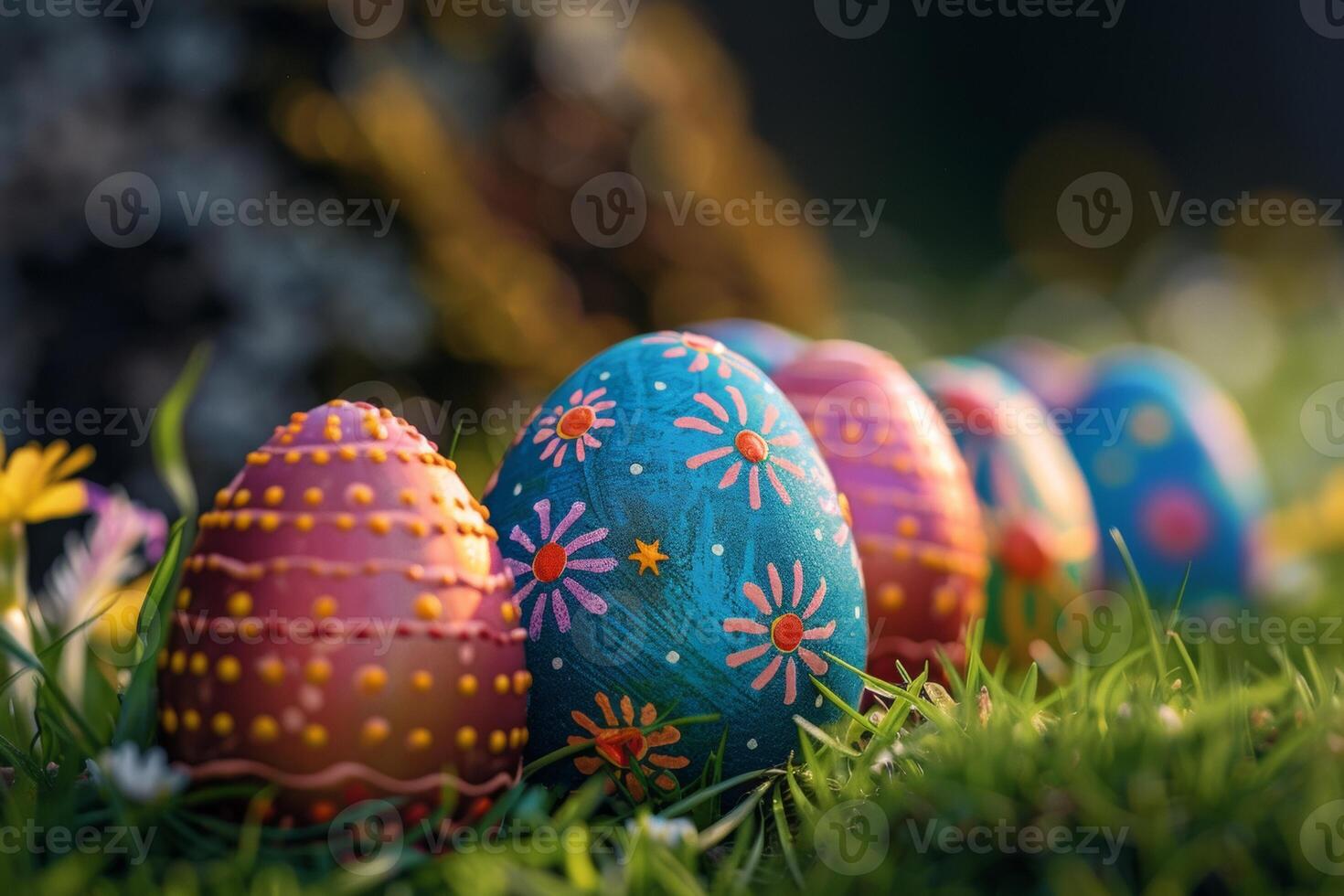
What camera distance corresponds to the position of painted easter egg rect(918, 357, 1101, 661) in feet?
8.25

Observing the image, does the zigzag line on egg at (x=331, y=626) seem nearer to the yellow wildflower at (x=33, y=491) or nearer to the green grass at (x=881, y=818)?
the green grass at (x=881, y=818)

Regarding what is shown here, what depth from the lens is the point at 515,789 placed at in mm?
1574

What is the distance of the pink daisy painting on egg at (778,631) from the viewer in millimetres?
1681

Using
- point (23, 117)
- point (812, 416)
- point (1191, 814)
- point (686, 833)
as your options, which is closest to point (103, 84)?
point (23, 117)

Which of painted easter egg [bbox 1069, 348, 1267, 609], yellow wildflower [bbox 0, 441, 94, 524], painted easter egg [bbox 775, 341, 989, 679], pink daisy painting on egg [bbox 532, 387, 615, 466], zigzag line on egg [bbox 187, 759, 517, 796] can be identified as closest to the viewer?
zigzag line on egg [bbox 187, 759, 517, 796]

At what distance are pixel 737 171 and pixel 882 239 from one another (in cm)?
417

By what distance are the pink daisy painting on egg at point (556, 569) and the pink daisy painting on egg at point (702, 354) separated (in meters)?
0.30

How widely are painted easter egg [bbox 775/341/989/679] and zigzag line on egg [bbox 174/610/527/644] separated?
33.0 inches

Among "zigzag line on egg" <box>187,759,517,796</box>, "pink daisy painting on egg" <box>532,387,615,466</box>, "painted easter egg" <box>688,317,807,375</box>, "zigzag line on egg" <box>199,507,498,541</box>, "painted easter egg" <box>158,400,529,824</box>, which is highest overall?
"painted easter egg" <box>688,317,807,375</box>

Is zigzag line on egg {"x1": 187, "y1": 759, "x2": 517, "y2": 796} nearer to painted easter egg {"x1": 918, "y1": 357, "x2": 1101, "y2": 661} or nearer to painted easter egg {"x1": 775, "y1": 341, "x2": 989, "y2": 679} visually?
painted easter egg {"x1": 775, "y1": 341, "x2": 989, "y2": 679}

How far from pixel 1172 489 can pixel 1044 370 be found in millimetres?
592

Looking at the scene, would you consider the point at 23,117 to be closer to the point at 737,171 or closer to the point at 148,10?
the point at 148,10

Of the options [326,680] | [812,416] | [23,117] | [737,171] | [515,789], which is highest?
[737,171]

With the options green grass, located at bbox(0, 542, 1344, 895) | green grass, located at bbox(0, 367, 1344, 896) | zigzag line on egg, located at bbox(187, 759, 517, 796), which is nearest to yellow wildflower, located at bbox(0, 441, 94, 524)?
green grass, located at bbox(0, 367, 1344, 896)
